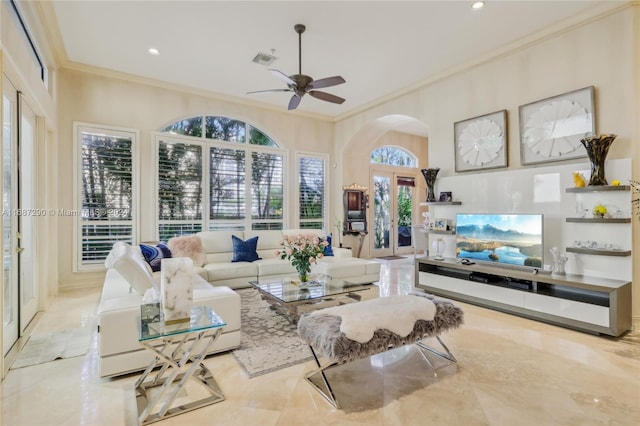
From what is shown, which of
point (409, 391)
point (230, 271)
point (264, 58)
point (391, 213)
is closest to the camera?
point (409, 391)

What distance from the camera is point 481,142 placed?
4.49 meters

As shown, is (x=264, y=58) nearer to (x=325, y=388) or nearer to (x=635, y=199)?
(x=325, y=388)

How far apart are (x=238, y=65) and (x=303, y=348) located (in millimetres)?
4028

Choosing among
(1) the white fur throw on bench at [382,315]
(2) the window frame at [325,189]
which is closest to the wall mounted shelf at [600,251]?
(1) the white fur throw on bench at [382,315]

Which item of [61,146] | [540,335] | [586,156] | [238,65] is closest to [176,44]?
[238,65]

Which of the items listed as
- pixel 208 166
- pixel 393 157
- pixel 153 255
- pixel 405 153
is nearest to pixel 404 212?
pixel 393 157

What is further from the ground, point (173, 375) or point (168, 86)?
point (168, 86)

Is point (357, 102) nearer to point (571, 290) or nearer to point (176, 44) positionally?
point (176, 44)

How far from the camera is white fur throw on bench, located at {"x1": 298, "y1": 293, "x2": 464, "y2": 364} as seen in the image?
198cm

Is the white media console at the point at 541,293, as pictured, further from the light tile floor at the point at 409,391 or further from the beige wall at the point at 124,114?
the beige wall at the point at 124,114

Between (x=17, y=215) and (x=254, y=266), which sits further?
(x=254, y=266)

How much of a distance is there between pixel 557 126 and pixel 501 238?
1.45 m

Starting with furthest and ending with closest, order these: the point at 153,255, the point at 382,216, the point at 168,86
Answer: the point at 382,216 < the point at 168,86 < the point at 153,255

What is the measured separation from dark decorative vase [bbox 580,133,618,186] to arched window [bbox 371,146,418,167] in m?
5.25
